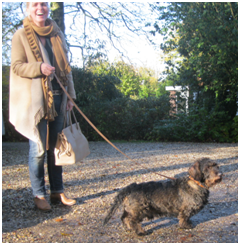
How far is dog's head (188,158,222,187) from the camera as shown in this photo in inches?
112

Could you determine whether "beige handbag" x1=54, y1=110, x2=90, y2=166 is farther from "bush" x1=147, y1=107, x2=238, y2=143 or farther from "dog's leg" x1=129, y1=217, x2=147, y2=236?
"bush" x1=147, y1=107, x2=238, y2=143

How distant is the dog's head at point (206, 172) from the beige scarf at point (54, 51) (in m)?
1.82

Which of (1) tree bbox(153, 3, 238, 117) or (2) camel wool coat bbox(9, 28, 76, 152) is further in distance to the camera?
(1) tree bbox(153, 3, 238, 117)

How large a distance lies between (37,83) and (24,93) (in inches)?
8.0

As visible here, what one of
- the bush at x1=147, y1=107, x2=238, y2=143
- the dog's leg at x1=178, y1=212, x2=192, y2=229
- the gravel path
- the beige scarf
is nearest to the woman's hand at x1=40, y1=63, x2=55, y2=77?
the beige scarf

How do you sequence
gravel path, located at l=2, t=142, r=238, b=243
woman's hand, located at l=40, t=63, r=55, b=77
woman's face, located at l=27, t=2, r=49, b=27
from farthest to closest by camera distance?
woman's face, located at l=27, t=2, r=49, b=27
woman's hand, located at l=40, t=63, r=55, b=77
gravel path, located at l=2, t=142, r=238, b=243

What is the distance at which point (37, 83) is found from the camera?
→ 3215 millimetres

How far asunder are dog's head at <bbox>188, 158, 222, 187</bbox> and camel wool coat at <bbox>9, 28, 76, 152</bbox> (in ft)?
6.18

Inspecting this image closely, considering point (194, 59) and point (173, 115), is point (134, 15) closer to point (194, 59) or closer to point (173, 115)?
point (194, 59)

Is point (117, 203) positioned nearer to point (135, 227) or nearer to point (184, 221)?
point (135, 227)

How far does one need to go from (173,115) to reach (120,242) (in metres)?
10.1

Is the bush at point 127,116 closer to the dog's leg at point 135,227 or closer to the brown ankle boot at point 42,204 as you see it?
the brown ankle boot at point 42,204

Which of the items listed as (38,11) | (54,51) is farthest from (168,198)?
(38,11)

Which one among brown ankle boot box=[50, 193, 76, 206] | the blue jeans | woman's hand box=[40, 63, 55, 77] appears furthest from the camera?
brown ankle boot box=[50, 193, 76, 206]
